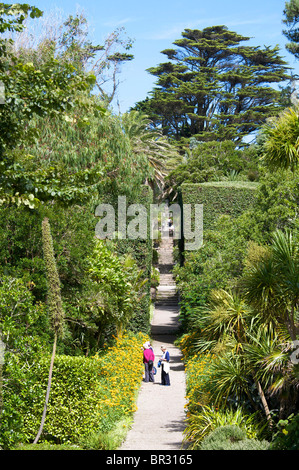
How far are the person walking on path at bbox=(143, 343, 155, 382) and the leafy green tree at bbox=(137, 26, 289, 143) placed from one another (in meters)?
35.1

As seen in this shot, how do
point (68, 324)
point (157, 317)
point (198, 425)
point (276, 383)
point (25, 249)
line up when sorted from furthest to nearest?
point (157, 317) < point (68, 324) < point (25, 249) < point (198, 425) < point (276, 383)

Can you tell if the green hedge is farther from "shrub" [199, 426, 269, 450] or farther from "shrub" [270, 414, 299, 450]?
"shrub" [270, 414, 299, 450]

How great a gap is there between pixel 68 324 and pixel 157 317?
1448 centimetres

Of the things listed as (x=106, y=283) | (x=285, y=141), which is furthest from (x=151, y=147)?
(x=285, y=141)

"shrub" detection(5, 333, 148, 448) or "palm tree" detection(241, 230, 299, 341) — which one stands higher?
"palm tree" detection(241, 230, 299, 341)

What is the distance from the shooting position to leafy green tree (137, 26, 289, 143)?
169 feet

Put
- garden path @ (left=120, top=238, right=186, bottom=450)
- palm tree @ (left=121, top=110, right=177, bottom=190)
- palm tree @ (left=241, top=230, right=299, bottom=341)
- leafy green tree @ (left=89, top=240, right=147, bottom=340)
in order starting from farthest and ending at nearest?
palm tree @ (left=121, top=110, right=177, bottom=190)
leafy green tree @ (left=89, top=240, right=147, bottom=340)
garden path @ (left=120, top=238, right=186, bottom=450)
palm tree @ (left=241, top=230, right=299, bottom=341)

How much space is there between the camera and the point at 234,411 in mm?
10172

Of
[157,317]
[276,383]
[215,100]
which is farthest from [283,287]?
[215,100]

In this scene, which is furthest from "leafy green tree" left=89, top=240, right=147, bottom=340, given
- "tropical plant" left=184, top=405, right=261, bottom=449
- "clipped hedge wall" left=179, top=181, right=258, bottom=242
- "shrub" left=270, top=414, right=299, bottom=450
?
"shrub" left=270, top=414, right=299, bottom=450

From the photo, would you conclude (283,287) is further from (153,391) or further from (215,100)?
(215,100)

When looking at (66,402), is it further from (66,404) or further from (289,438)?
(289,438)

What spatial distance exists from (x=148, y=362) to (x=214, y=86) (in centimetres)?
3948

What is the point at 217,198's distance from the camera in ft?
78.4
